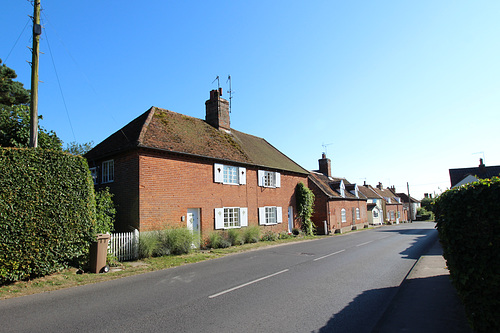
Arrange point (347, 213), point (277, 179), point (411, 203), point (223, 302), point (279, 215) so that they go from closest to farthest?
1. point (223, 302)
2. point (279, 215)
3. point (277, 179)
4. point (347, 213)
5. point (411, 203)

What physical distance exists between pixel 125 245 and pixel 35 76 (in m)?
7.30

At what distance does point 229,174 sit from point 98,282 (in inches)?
450

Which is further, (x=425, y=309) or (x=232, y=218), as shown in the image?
(x=232, y=218)

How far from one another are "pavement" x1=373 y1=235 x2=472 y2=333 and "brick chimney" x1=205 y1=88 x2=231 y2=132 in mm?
17472

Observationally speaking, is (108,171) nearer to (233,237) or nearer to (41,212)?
(41,212)

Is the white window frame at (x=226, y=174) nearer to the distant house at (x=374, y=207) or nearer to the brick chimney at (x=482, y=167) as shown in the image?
the brick chimney at (x=482, y=167)

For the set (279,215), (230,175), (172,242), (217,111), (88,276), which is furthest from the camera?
(279,215)

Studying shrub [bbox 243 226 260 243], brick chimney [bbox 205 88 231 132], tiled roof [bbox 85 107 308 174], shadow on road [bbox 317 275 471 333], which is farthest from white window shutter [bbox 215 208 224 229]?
shadow on road [bbox 317 275 471 333]

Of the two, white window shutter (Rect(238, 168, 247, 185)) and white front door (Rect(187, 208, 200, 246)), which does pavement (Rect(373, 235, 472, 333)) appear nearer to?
white front door (Rect(187, 208, 200, 246))

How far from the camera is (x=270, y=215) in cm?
2323

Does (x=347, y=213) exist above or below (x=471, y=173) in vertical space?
below

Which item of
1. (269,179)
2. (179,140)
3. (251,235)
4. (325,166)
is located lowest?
(251,235)

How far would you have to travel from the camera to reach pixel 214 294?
725cm

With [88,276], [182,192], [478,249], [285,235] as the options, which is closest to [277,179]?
[285,235]
